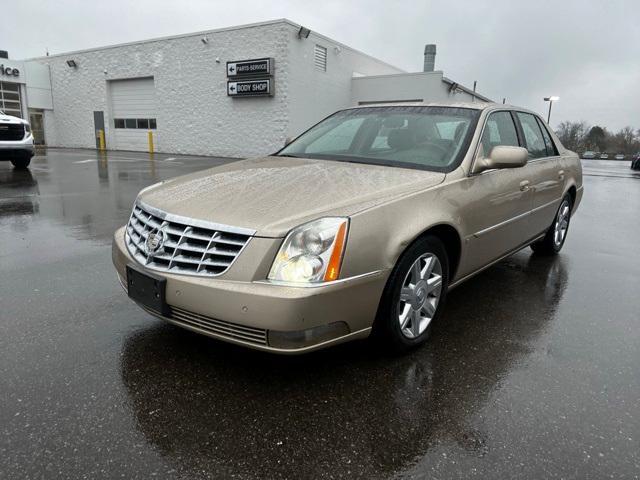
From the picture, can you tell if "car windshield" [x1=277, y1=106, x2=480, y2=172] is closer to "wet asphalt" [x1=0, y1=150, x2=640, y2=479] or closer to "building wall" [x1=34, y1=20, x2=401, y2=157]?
"wet asphalt" [x1=0, y1=150, x2=640, y2=479]

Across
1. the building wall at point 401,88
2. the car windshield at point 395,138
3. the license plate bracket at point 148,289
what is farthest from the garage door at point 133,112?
the license plate bracket at point 148,289

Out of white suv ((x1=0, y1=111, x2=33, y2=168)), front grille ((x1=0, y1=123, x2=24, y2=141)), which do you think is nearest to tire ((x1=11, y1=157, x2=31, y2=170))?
white suv ((x1=0, y1=111, x2=33, y2=168))

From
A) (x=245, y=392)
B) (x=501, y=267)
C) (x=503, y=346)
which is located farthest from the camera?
(x=501, y=267)

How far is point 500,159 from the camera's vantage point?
3191mm

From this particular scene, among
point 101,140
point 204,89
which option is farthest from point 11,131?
point 101,140

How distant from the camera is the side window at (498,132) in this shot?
11.6 feet

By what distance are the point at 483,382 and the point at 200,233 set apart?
5.63 feet

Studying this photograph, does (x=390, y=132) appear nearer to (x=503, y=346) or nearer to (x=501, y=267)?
(x=503, y=346)

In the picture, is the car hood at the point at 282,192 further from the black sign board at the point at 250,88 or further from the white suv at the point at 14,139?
the black sign board at the point at 250,88

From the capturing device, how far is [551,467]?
195 cm

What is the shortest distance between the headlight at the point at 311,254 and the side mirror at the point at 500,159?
4.72ft

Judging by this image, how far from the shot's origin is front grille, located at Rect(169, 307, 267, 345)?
2.22m

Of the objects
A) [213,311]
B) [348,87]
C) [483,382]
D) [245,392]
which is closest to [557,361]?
[483,382]

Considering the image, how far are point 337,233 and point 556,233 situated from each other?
3859 mm
